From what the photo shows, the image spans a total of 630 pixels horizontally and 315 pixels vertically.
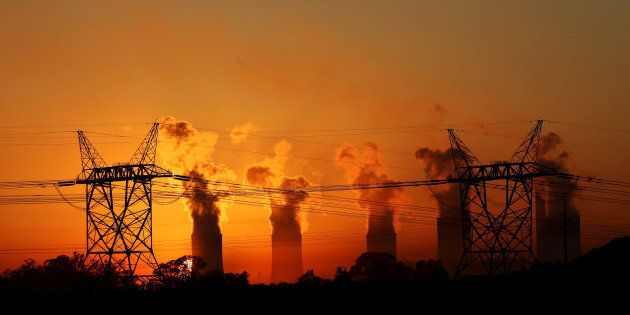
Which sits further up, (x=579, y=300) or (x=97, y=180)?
(x=97, y=180)

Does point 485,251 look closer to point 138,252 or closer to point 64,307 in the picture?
point 138,252

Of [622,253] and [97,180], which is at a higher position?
[97,180]

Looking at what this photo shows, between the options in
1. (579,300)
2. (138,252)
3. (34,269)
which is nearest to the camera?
(579,300)

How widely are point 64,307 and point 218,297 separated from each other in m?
11.3

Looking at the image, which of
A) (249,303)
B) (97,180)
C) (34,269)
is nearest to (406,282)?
(249,303)

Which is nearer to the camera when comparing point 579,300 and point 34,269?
point 579,300

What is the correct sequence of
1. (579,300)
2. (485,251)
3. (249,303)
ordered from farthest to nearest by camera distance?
(485,251) < (249,303) < (579,300)

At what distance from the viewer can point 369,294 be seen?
247ft

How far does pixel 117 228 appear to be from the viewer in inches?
3979

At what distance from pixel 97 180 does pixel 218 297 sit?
31.0m

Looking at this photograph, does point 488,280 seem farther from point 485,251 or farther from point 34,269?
point 34,269

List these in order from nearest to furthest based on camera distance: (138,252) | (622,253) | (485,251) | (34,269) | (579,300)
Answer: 1. (579,300)
2. (622,253)
3. (138,252)
4. (485,251)
5. (34,269)

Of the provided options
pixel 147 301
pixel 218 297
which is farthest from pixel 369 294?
pixel 147 301

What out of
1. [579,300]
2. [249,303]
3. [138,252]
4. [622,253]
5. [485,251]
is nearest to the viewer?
[579,300]
